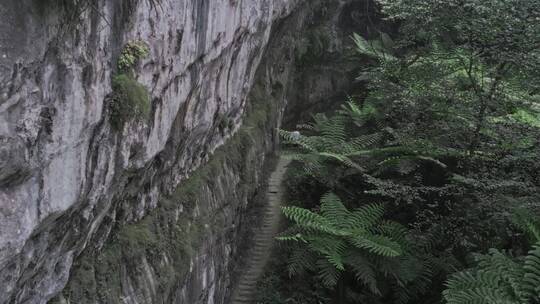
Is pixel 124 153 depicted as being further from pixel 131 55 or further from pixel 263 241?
pixel 263 241

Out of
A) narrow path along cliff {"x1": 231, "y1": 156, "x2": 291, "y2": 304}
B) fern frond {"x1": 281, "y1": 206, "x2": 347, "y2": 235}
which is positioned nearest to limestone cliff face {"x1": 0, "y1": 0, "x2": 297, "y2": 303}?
fern frond {"x1": 281, "y1": 206, "x2": 347, "y2": 235}

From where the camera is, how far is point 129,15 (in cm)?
436

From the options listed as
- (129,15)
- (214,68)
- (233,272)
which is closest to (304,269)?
(233,272)

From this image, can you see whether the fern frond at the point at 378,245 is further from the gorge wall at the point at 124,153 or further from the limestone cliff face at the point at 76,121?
the limestone cliff face at the point at 76,121

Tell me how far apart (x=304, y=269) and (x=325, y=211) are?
1248mm

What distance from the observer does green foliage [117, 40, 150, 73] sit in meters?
4.41

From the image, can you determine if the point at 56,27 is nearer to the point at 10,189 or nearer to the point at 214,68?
the point at 10,189

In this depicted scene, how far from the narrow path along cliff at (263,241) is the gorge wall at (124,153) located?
1.19ft

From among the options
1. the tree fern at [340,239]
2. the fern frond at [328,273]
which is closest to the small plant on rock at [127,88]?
the tree fern at [340,239]

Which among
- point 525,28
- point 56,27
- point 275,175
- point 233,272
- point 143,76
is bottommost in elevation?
point 233,272

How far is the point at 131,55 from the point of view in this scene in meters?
4.46

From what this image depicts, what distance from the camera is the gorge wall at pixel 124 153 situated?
10.7 ft

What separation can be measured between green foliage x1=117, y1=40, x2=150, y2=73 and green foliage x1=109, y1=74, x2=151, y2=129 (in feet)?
0.26

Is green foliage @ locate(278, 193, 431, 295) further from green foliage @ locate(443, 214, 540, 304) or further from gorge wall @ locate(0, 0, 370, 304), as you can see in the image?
green foliage @ locate(443, 214, 540, 304)
